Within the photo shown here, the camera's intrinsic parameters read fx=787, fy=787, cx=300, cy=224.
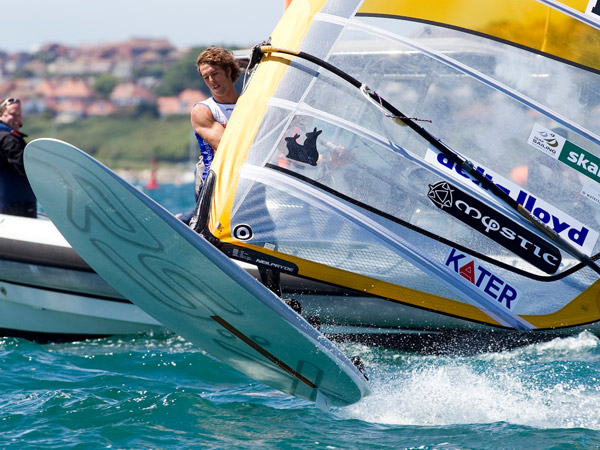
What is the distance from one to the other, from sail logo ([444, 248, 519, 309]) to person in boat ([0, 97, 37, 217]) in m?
3.05

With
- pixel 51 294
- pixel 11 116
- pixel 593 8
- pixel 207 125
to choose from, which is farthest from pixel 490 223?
pixel 11 116

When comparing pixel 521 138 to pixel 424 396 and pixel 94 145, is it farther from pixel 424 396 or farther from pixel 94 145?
pixel 94 145

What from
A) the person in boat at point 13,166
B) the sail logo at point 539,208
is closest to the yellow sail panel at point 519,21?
the sail logo at point 539,208

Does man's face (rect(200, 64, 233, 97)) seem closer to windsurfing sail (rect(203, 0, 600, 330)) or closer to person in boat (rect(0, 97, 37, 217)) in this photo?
windsurfing sail (rect(203, 0, 600, 330))

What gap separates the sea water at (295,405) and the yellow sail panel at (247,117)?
0.89 m

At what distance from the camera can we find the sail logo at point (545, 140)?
11.8 feet

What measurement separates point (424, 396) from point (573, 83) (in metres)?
1.64

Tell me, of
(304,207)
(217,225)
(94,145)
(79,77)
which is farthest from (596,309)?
(79,77)

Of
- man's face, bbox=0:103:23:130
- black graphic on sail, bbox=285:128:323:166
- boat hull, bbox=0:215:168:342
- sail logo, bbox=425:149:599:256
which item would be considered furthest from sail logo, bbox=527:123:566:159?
man's face, bbox=0:103:23:130

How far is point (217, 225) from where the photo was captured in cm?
364

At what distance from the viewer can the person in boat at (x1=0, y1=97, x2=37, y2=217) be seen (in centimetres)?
532

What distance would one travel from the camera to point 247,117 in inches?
146

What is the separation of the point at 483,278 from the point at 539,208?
0.41m

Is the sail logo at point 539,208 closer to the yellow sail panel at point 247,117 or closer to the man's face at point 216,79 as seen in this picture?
the yellow sail panel at point 247,117
